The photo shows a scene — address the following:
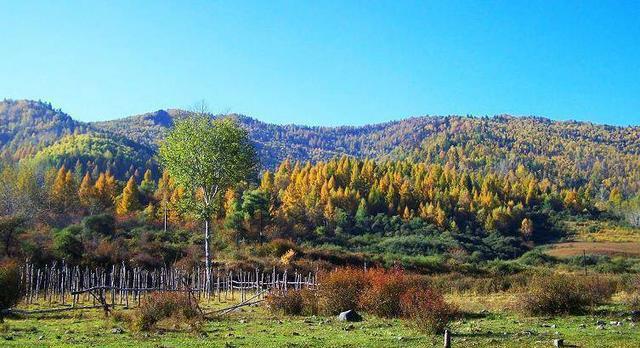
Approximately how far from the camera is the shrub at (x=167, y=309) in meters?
20.9

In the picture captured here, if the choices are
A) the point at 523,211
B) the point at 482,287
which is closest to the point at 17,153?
the point at 523,211

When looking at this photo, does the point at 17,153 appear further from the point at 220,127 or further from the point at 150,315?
the point at 150,315

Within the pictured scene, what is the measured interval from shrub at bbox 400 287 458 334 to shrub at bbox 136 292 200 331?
7.87 metres

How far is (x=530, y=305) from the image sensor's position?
23188 millimetres

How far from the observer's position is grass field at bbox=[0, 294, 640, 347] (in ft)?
50.9

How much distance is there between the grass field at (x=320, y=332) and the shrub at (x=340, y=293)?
1.93 meters

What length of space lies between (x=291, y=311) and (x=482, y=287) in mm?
17479

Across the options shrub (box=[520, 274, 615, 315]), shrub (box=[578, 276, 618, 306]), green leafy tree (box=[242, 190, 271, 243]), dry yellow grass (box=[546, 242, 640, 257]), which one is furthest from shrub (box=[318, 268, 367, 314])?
dry yellow grass (box=[546, 242, 640, 257])

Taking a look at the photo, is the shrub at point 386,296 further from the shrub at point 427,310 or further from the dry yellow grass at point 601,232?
the dry yellow grass at point 601,232

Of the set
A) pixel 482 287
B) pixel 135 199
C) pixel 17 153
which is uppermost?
pixel 17 153

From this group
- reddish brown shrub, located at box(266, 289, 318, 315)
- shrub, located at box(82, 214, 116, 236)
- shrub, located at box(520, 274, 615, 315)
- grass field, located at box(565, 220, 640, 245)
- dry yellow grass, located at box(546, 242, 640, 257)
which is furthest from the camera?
grass field, located at box(565, 220, 640, 245)

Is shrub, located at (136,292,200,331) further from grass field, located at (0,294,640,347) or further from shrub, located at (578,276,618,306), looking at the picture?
shrub, located at (578,276,618,306)

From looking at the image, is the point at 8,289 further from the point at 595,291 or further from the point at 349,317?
the point at 595,291

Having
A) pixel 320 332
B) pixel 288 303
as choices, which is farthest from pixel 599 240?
pixel 320 332
